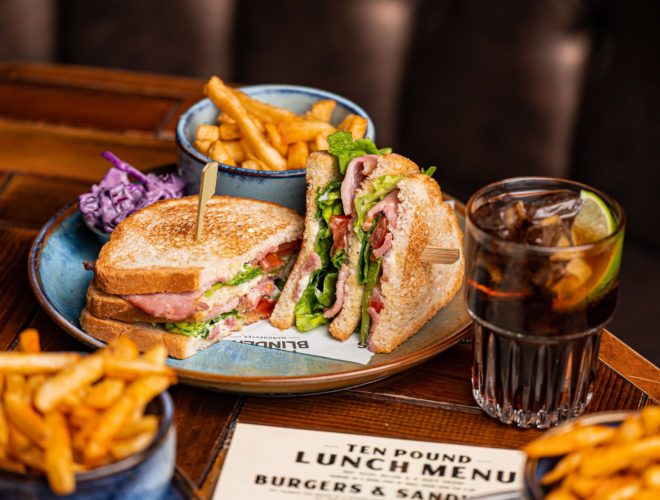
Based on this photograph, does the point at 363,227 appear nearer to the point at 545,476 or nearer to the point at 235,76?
the point at 545,476

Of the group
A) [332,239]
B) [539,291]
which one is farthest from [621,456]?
[332,239]

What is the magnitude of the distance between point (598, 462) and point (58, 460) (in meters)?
0.69

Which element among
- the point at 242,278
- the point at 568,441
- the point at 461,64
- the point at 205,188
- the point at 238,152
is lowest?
the point at 461,64

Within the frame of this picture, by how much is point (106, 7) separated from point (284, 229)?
2.70m

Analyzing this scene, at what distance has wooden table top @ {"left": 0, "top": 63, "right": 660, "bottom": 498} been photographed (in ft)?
5.47

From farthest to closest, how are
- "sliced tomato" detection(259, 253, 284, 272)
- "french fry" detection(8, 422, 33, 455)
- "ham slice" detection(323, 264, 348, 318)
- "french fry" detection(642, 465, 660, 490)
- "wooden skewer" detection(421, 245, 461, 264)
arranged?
"sliced tomato" detection(259, 253, 284, 272) < "ham slice" detection(323, 264, 348, 318) < "wooden skewer" detection(421, 245, 461, 264) < "french fry" detection(8, 422, 33, 455) < "french fry" detection(642, 465, 660, 490)

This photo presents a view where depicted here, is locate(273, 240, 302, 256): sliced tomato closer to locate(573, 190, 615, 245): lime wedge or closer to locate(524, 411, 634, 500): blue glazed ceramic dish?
locate(573, 190, 615, 245): lime wedge

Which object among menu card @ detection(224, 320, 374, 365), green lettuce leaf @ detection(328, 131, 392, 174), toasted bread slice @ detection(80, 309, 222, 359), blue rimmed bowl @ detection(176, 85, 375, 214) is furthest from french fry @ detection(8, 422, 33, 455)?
blue rimmed bowl @ detection(176, 85, 375, 214)

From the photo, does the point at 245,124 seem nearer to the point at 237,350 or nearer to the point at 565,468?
the point at 237,350

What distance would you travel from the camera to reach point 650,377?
1828 mm

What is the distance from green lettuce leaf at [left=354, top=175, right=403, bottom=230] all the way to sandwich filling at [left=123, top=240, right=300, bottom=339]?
0.31m

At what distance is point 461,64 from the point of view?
4.00m

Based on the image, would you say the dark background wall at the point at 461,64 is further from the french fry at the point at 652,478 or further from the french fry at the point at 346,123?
the french fry at the point at 652,478

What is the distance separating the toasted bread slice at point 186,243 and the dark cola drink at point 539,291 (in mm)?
603
